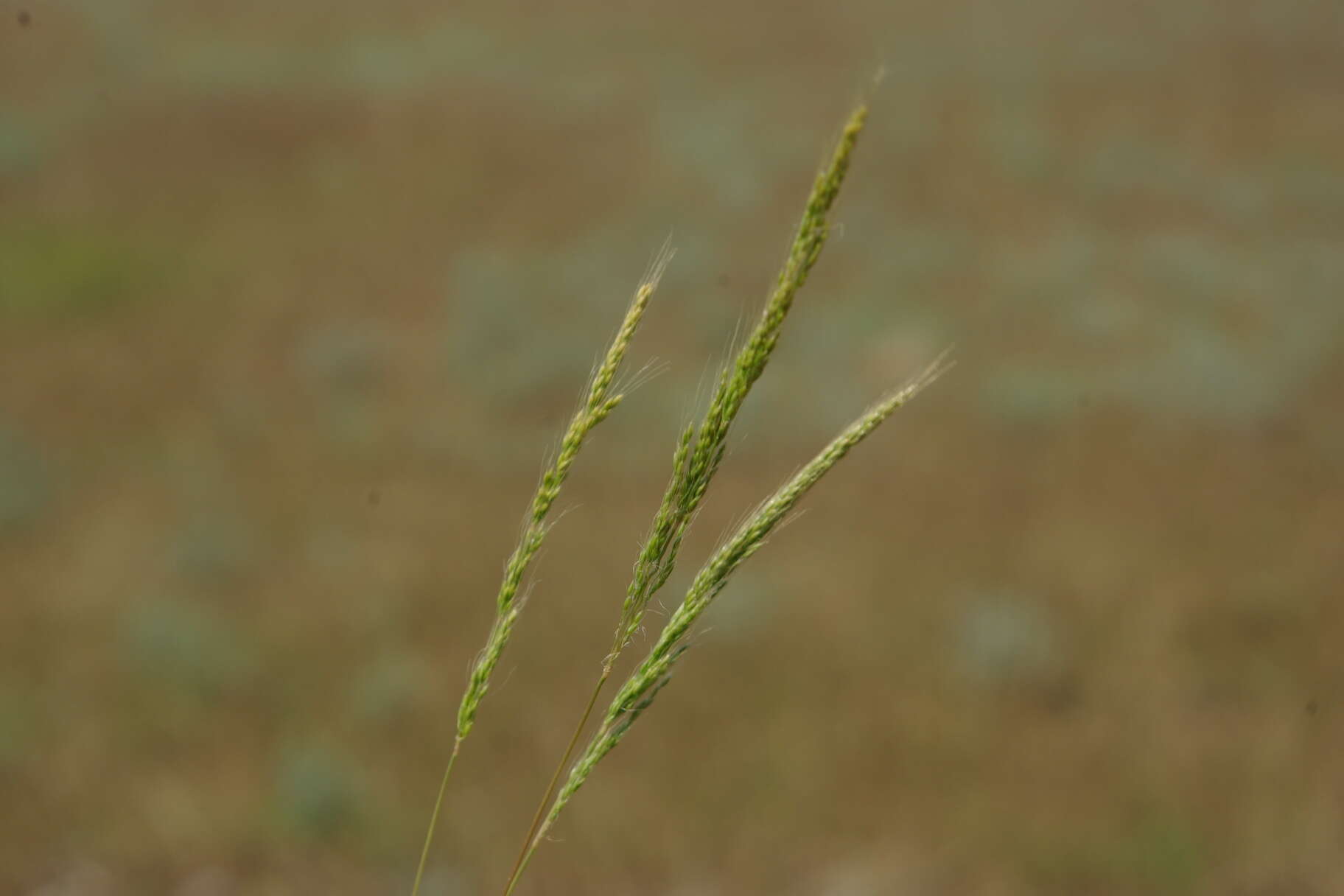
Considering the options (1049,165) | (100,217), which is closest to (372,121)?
(100,217)

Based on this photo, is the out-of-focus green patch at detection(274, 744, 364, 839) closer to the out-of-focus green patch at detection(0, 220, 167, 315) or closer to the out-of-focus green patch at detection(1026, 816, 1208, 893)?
the out-of-focus green patch at detection(1026, 816, 1208, 893)

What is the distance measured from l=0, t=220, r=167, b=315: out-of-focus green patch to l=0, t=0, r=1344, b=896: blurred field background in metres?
0.05

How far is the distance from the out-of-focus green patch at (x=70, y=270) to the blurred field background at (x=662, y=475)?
Answer: 0.16ft

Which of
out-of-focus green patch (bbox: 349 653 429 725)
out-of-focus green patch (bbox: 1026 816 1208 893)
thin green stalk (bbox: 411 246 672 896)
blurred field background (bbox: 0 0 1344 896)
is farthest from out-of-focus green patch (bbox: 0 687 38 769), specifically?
thin green stalk (bbox: 411 246 672 896)

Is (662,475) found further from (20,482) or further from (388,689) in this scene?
(20,482)

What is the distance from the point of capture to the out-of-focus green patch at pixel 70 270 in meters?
8.91

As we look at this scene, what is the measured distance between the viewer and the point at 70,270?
9.23 m

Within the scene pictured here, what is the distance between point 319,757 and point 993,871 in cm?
304

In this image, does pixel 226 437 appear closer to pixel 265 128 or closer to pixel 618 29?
pixel 265 128

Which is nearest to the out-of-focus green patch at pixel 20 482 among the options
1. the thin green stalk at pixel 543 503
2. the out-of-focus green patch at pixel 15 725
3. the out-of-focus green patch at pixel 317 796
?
the out-of-focus green patch at pixel 15 725

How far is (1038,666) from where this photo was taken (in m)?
5.70

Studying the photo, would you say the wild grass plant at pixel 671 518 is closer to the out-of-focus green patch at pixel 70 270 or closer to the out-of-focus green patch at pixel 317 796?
the out-of-focus green patch at pixel 317 796

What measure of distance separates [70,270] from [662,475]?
18.1 feet

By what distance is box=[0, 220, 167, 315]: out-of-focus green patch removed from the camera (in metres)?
8.91
